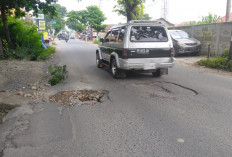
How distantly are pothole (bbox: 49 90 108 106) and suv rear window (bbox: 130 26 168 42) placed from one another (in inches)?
84.8

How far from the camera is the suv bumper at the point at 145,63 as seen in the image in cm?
680

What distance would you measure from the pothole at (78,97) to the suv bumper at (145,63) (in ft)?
4.38

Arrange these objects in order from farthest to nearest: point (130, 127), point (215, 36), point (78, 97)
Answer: point (215, 36), point (78, 97), point (130, 127)

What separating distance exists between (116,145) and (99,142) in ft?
0.90

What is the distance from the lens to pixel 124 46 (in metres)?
6.73

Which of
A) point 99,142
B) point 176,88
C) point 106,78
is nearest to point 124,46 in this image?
point 106,78

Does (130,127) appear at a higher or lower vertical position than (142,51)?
lower

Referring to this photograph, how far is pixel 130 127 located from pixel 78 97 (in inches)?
84.9

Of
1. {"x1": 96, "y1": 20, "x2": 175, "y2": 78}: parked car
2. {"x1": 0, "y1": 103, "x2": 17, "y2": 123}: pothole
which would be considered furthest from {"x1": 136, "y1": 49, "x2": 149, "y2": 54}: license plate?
{"x1": 0, "y1": 103, "x2": 17, "y2": 123}: pothole

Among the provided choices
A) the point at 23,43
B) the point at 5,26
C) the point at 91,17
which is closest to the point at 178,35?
the point at 23,43

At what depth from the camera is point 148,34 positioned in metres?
6.96

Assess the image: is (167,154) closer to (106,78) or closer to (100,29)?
(106,78)

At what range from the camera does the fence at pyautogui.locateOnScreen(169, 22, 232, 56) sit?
42.8 ft

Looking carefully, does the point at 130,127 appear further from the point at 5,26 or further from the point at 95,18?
the point at 95,18
